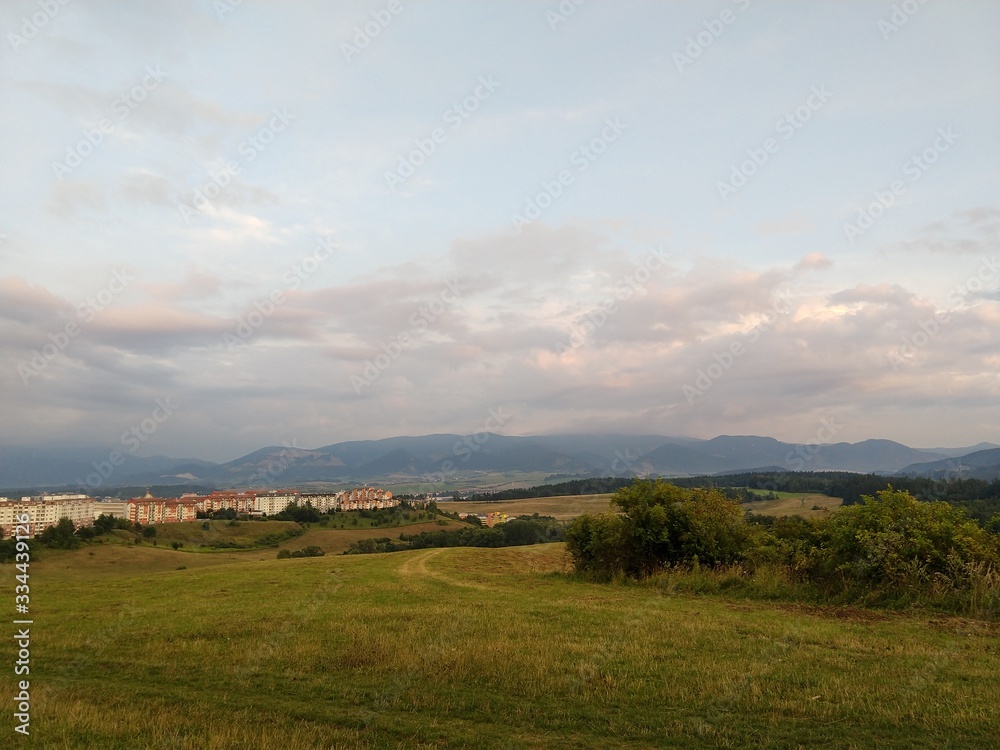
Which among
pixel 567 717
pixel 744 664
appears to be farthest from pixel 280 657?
pixel 744 664

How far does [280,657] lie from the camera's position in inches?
394

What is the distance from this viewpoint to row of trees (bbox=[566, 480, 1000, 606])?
14844mm

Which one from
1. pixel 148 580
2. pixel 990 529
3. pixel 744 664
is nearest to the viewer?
pixel 744 664

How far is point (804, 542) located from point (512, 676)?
12333 millimetres

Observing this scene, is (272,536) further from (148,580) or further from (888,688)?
(888,688)

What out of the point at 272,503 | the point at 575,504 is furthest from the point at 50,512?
the point at 575,504

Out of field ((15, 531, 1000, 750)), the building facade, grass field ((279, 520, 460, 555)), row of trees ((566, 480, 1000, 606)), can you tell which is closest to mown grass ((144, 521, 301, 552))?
grass field ((279, 520, 460, 555))

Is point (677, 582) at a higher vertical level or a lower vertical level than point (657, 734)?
lower

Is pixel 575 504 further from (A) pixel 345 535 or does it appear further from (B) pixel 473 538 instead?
(B) pixel 473 538

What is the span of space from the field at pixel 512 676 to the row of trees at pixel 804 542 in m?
1.98

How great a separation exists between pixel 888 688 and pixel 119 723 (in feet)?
31.7

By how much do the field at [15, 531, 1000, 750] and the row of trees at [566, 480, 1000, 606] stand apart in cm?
198

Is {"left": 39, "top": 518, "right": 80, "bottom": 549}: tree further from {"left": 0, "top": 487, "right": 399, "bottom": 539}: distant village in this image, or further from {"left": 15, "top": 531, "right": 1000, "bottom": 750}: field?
{"left": 15, "top": 531, "right": 1000, "bottom": 750}: field

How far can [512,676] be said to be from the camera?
8.76 meters
